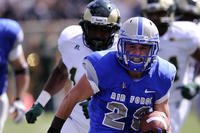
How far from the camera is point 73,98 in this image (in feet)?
17.6

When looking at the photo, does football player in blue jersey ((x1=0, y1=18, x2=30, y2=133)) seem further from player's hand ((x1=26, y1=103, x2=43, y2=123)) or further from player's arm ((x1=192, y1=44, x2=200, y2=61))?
player's arm ((x1=192, y1=44, x2=200, y2=61))

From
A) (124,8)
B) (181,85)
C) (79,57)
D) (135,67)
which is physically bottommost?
(124,8)

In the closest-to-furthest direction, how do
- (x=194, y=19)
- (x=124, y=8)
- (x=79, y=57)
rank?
1. (x=79, y=57)
2. (x=194, y=19)
3. (x=124, y=8)

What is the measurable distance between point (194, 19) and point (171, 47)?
99 cm

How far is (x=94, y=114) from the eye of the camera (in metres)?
5.48

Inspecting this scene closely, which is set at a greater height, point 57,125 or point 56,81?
point 57,125

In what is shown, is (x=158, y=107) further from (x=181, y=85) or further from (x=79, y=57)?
(x=181, y=85)

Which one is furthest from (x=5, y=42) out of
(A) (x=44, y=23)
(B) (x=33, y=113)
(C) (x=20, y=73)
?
(A) (x=44, y=23)

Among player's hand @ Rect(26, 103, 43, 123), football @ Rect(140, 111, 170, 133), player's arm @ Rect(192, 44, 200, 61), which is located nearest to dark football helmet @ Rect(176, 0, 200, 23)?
player's arm @ Rect(192, 44, 200, 61)

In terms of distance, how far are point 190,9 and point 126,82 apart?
331cm

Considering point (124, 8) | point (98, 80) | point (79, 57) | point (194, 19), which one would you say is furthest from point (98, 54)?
point (124, 8)

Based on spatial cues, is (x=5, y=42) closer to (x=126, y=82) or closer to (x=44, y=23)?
(x=126, y=82)

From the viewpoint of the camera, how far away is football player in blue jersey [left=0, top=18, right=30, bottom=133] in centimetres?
755

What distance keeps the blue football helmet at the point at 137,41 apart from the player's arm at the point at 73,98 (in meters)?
0.26
